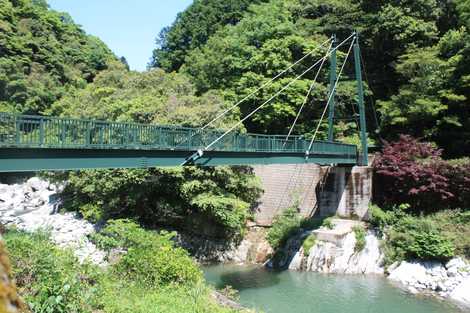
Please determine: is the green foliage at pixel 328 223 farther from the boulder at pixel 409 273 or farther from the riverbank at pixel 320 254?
the boulder at pixel 409 273

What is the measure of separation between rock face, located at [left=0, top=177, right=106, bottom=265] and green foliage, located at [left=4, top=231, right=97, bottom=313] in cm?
781

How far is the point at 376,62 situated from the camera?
28.8m

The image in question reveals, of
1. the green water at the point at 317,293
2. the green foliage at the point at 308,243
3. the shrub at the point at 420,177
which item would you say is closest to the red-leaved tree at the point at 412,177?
the shrub at the point at 420,177

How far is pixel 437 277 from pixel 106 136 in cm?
1197

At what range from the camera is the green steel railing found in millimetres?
9250

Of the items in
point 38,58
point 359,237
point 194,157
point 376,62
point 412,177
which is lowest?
point 359,237

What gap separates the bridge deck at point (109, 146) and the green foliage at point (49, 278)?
1862mm

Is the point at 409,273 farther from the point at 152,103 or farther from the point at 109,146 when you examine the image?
the point at 152,103

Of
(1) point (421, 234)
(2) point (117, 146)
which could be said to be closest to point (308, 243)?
(1) point (421, 234)

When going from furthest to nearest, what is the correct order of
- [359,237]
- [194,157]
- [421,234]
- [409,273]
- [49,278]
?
[359,237]
[421,234]
[409,273]
[194,157]
[49,278]

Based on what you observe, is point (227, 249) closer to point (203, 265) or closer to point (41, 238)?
point (203, 265)

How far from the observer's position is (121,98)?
78.7 ft

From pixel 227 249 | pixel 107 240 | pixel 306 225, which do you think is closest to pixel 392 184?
pixel 306 225

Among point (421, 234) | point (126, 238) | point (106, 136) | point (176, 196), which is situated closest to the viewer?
point (126, 238)
